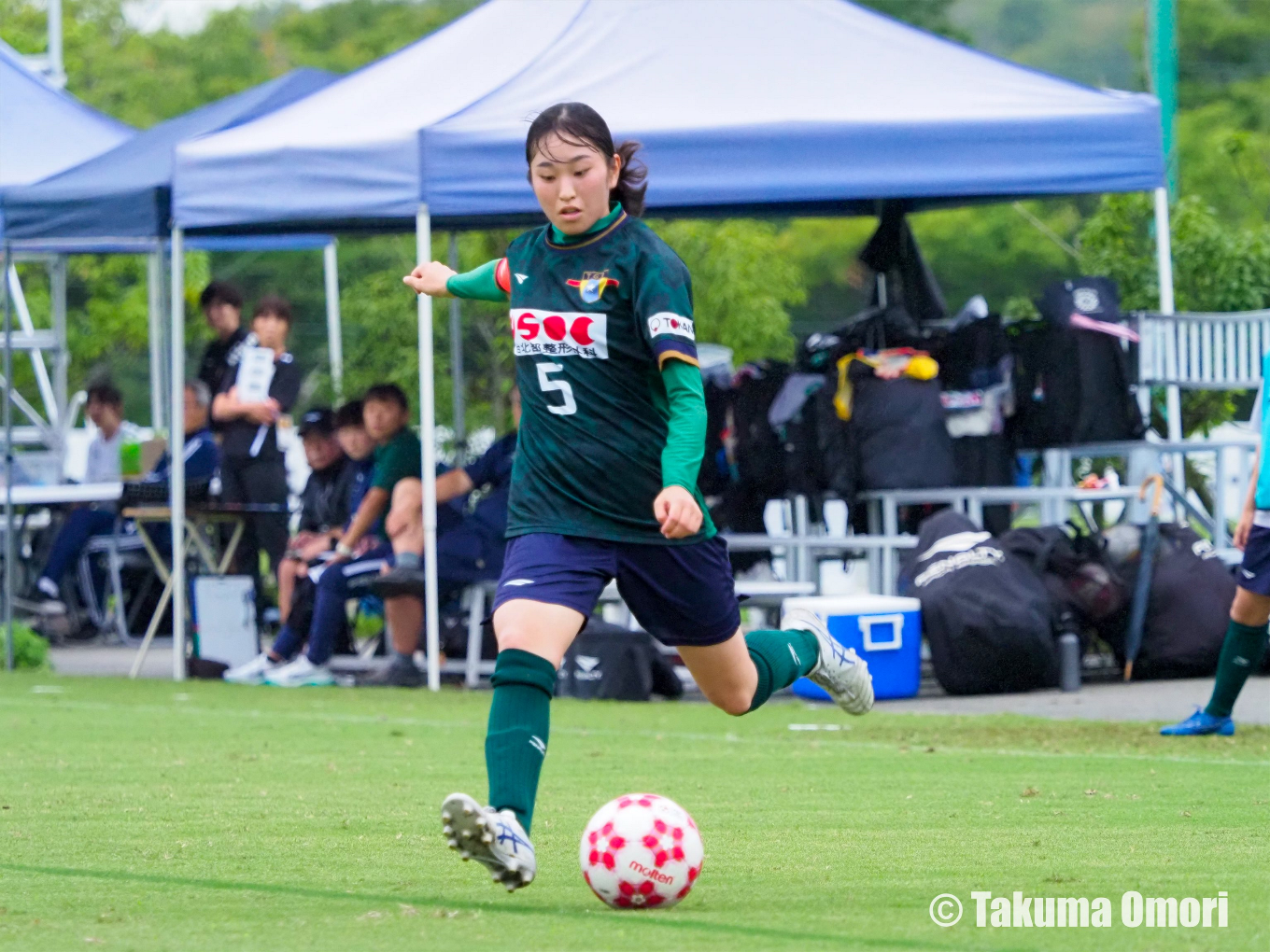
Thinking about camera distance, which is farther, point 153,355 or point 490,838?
point 153,355

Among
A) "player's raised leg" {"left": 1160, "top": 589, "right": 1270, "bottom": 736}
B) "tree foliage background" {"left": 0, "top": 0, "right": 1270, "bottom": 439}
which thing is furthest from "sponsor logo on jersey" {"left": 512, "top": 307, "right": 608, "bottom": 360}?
"tree foliage background" {"left": 0, "top": 0, "right": 1270, "bottom": 439}

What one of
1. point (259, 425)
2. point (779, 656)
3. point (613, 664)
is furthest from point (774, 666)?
point (259, 425)

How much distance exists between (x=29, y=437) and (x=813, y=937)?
49.3ft

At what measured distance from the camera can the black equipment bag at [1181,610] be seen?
1101 centimetres

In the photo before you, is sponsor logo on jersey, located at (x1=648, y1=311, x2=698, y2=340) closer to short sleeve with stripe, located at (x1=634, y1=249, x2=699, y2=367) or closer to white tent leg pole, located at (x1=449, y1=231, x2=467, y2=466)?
short sleeve with stripe, located at (x1=634, y1=249, x2=699, y2=367)

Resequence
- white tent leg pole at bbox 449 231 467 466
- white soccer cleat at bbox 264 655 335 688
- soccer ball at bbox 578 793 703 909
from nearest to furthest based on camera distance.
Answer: soccer ball at bbox 578 793 703 909 → white soccer cleat at bbox 264 655 335 688 → white tent leg pole at bbox 449 231 467 466

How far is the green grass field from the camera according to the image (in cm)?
416

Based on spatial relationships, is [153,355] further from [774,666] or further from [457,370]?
[774,666]

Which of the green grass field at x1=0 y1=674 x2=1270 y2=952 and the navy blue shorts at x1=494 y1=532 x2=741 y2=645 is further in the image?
the navy blue shorts at x1=494 y1=532 x2=741 y2=645

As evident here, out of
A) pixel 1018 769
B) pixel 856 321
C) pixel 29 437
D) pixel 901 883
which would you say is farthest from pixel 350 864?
pixel 29 437

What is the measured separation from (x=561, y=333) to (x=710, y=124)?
634 cm

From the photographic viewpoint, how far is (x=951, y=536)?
36.3 feet

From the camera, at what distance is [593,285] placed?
4949 millimetres

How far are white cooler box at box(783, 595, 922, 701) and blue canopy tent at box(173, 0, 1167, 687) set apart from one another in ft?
7.25
